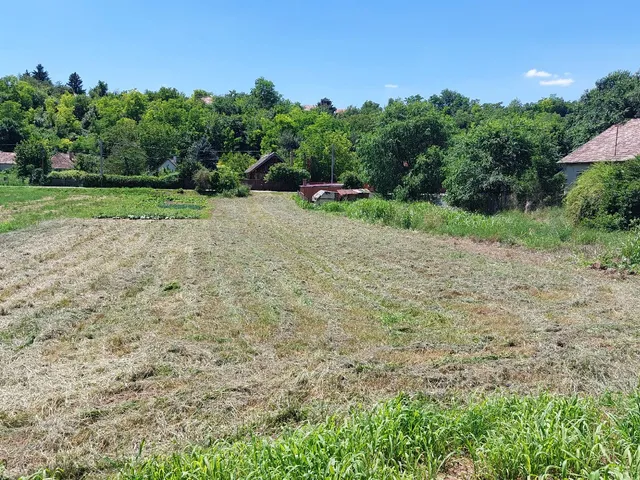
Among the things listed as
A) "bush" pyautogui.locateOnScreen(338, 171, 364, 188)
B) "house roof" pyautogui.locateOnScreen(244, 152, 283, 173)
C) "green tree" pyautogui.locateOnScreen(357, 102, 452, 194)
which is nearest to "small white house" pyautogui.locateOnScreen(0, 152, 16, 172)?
"house roof" pyautogui.locateOnScreen(244, 152, 283, 173)

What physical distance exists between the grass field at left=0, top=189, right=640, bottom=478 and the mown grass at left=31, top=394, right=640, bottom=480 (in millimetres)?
32

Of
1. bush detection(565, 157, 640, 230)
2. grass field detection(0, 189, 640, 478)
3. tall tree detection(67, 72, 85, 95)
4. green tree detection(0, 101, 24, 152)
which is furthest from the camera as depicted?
tall tree detection(67, 72, 85, 95)

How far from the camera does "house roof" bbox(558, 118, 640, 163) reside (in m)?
23.7

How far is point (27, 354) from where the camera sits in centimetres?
596

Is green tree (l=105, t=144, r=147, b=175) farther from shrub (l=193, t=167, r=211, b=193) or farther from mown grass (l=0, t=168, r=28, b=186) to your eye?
shrub (l=193, t=167, r=211, b=193)

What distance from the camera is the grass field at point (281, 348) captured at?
156 inches

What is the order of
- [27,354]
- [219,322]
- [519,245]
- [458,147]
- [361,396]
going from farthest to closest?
[458,147], [519,245], [219,322], [27,354], [361,396]

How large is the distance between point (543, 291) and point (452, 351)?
15.4ft

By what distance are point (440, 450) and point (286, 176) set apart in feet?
162

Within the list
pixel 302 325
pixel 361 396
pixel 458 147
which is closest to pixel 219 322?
pixel 302 325

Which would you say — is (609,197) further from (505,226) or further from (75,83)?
(75,83)

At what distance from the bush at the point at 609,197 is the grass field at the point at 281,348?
4364mm

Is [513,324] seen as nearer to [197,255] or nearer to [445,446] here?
[445,446]

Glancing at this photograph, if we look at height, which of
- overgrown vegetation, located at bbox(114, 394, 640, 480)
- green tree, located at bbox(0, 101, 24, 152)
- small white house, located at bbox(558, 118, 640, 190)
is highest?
green tree, located at bbox(0, 101, 24, 152)
